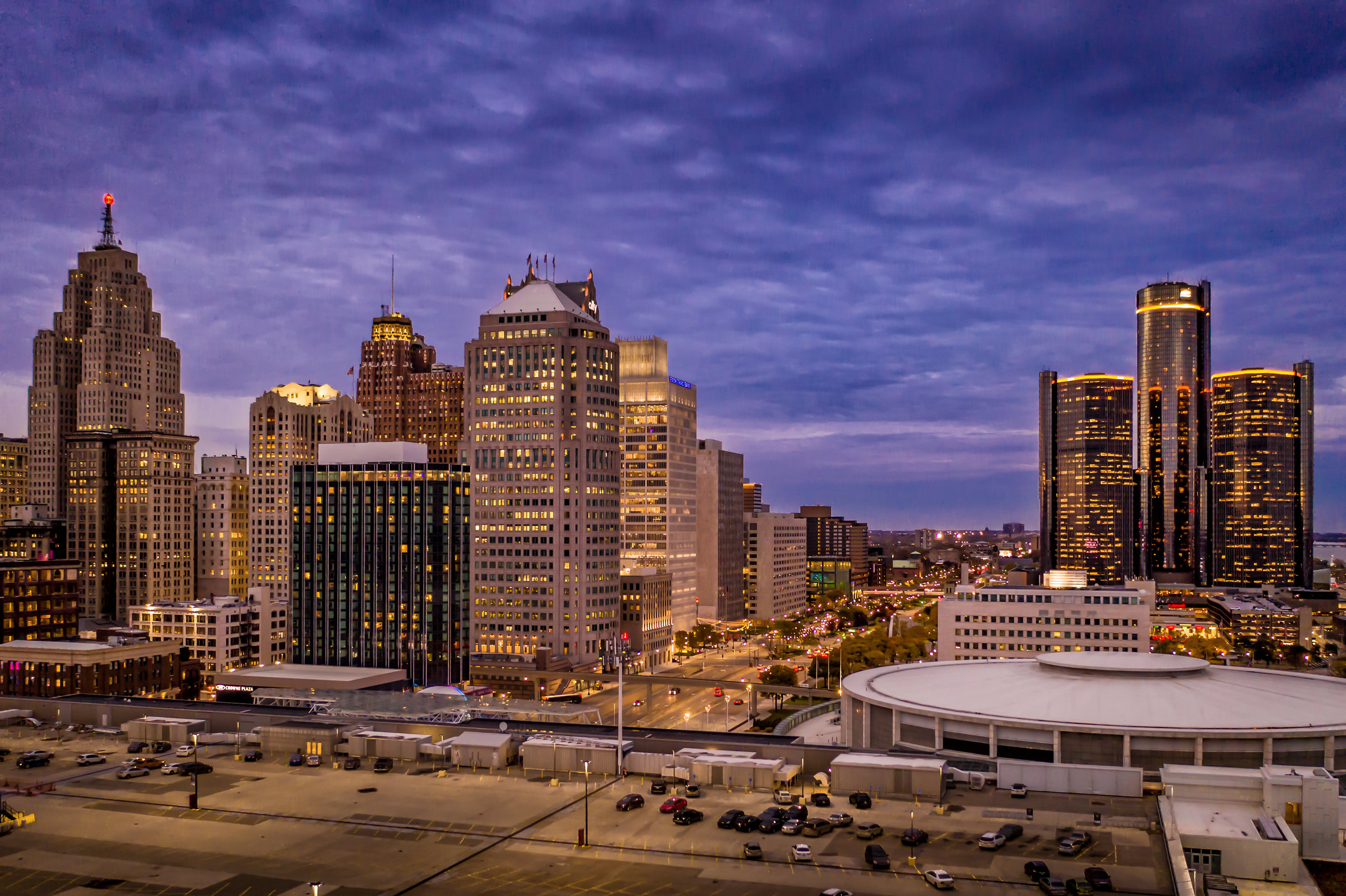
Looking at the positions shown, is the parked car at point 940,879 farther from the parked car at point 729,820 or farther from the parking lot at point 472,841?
the parked car at point 729,820

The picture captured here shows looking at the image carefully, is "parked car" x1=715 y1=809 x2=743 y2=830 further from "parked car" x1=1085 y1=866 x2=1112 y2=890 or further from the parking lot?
"parked car" x1=1085 y1=866 x2=1112 y2=890

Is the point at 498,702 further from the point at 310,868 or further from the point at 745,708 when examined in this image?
the point at 310,868

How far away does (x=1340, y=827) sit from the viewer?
215 ft

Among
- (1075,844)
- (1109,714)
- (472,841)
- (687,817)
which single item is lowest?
(1109,714)

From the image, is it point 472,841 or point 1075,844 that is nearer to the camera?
point 1075,844

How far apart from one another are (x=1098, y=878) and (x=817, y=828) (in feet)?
52.0

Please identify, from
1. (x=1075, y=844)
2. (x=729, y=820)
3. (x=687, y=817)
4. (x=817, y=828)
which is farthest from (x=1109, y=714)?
(x=687, y=817)

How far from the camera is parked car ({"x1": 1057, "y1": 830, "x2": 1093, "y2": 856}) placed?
5944 cm

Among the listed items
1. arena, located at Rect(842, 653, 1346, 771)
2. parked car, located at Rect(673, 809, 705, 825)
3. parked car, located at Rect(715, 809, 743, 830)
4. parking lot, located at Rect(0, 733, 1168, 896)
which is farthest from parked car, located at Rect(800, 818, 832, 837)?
arena, located at Rect(842, 653, 1346, 771)

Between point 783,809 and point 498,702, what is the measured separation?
84081mm

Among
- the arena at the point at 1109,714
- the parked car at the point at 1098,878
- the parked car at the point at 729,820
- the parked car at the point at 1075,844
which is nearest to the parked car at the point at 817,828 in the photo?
the parked car at the point at 729,820

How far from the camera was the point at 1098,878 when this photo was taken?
5422 cm

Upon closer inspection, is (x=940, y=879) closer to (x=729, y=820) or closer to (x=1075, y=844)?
(x=1075, y=844)

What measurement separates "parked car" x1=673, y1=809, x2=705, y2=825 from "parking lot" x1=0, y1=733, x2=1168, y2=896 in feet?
2.49
